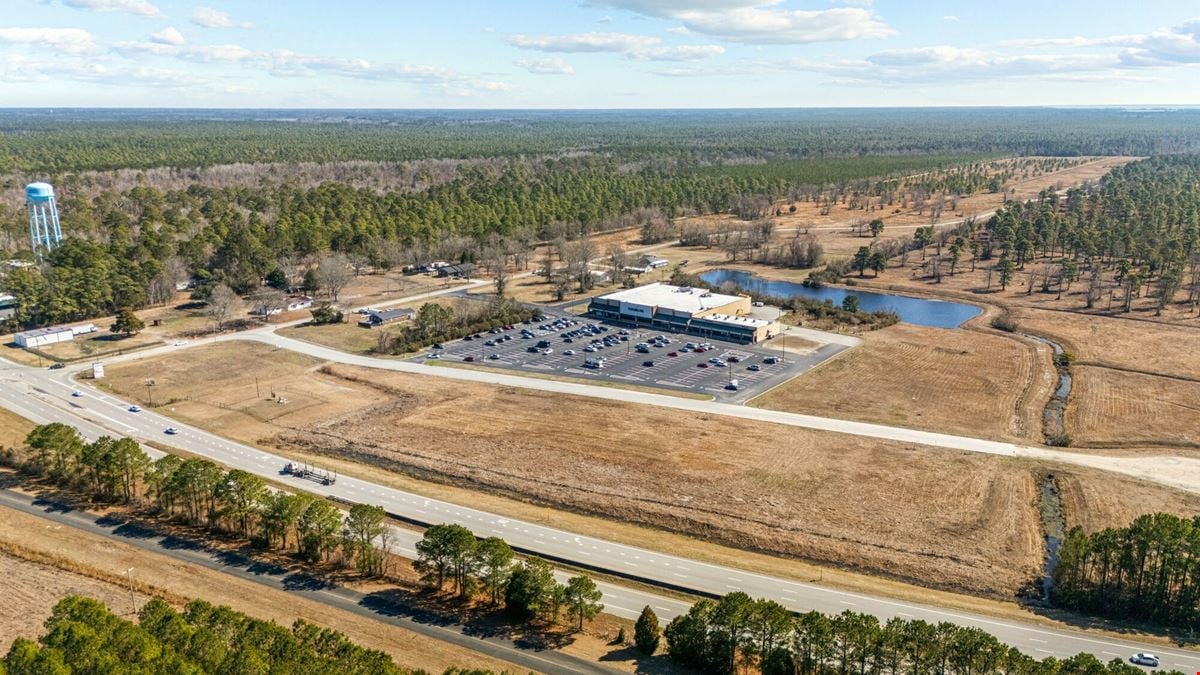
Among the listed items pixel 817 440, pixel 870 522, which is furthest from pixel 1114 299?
pixel 870 522

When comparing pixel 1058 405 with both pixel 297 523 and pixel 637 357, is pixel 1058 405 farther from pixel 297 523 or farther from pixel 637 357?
pixel 297 523

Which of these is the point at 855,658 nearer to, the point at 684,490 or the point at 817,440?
the point at 684,490

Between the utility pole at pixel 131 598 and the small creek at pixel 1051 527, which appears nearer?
the utility pole at pixel 131 598

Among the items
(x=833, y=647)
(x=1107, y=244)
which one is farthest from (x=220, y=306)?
(x=1107, y=244)

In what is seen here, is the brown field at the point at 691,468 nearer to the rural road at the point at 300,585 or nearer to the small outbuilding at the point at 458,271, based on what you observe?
the rural road at the point at 300,585

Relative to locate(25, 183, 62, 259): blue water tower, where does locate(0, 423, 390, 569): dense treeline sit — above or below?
below

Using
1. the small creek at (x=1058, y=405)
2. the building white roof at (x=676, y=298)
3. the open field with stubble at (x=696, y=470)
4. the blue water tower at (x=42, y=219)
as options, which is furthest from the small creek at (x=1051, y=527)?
the blue water tower at (x=42, y=219)

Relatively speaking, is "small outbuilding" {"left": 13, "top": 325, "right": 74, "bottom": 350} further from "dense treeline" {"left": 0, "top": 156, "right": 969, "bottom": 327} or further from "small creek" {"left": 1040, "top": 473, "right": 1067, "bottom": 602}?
"small creek" {"left": 1040, "top": 473, "right": 1067, "bottom": 602}

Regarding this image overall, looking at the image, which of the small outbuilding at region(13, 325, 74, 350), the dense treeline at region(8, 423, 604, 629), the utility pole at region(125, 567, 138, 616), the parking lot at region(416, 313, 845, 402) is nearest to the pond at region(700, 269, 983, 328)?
the parking lot at region(416, 313, 845, 402)
